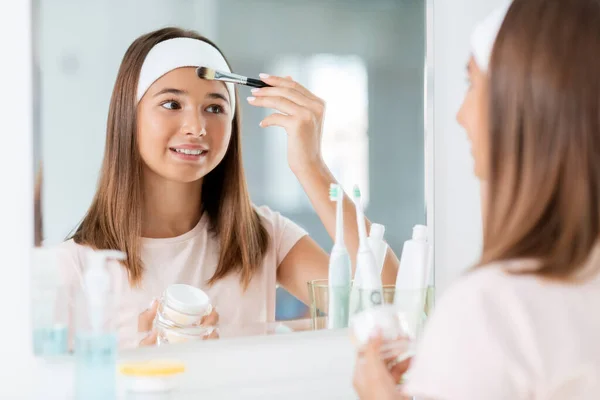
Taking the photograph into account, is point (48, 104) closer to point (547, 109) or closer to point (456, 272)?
point (547, 109)

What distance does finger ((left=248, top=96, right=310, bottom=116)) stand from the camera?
1142mm

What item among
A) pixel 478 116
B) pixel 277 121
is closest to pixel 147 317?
pixel 277 121

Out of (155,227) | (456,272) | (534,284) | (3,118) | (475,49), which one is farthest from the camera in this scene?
(456,272)

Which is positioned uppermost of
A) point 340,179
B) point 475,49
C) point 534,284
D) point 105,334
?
point 475,49

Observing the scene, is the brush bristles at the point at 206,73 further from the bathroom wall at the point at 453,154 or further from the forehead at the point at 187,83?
the bathroom wall at the point at 453,154

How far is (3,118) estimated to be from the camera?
98cm

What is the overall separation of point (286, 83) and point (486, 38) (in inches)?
15.8

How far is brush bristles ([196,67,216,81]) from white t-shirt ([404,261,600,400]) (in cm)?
56

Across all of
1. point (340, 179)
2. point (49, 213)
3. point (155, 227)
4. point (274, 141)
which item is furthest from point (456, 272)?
point (49, 213)

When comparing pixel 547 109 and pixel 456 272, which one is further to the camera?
pixel 456 272

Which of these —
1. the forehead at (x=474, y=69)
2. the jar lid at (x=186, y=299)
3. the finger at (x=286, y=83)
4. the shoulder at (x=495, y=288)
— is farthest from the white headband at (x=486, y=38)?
the jar lid at (x=186, y=299)

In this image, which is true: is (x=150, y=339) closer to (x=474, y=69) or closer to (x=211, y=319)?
(x=211, y=319)

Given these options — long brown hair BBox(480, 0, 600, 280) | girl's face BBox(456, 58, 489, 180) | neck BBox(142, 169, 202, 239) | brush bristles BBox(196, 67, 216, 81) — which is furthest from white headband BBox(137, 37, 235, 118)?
long brown hair BBox(480, 0, 600, 280)

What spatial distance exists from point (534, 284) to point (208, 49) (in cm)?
62
